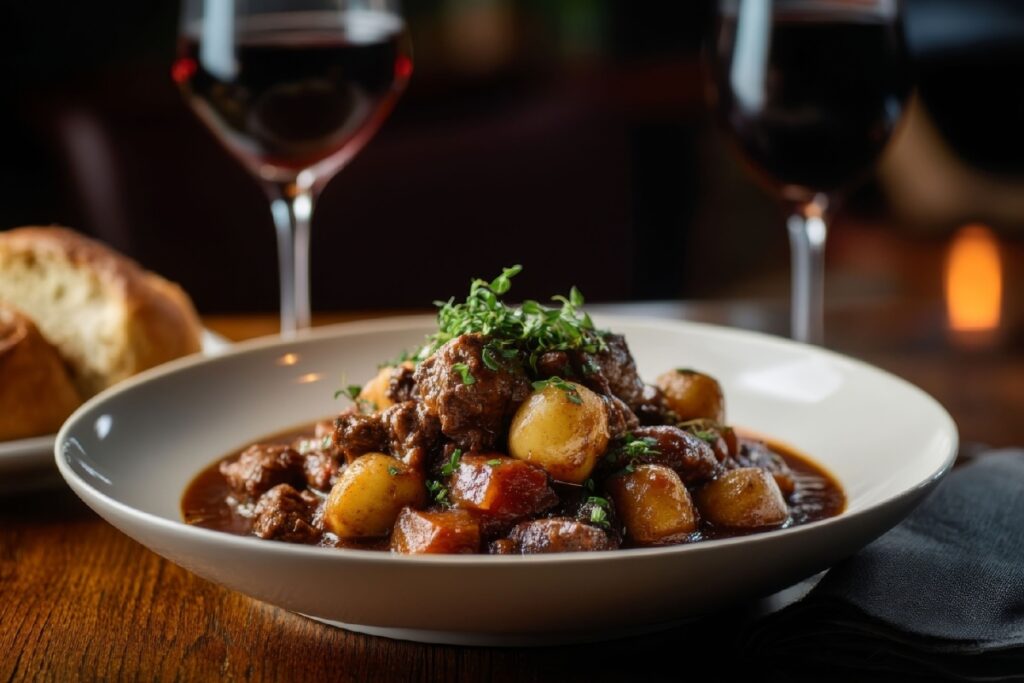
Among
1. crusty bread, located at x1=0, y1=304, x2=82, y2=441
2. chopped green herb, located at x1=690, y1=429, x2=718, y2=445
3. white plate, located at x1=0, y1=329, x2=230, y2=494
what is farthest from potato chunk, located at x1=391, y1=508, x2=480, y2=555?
crusty bread, located at x1=0, y1=304, x2=82, y2=441

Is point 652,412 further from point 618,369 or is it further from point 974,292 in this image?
point 974,292

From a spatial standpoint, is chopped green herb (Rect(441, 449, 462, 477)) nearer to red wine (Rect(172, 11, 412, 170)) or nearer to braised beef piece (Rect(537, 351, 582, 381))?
braised beef piece (Rect(537, 351, 582, 381))

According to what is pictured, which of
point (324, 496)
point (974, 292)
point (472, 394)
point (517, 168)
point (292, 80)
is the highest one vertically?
point (292, 80)

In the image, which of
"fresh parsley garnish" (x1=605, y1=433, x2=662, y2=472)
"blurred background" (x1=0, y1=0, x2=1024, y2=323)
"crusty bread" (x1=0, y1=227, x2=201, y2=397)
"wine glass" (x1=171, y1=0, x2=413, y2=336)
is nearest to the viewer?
"fresh parsley garnish" (x1=605, y1=433, x2=662, y2=472)

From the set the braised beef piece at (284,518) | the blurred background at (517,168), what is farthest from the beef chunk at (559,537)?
the blurred background at (517,168)

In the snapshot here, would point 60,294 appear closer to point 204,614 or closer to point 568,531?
point 204,614

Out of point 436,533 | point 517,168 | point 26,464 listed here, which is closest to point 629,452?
point 436,533

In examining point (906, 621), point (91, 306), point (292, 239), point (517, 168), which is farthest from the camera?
point (517, 168)
